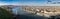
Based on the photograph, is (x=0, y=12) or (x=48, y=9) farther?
(x=48, y=9)

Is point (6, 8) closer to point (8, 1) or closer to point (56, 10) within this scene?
point (8, 1)

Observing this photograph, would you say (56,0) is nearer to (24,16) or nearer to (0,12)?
(24,16)

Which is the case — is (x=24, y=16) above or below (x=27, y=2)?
below

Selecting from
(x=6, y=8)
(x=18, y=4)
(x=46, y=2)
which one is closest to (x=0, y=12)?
(x=6, y=8)

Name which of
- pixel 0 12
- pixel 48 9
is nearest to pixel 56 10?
pixel 48 9

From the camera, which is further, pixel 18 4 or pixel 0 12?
pixel 18 4

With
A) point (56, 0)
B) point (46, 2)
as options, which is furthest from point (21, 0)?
point (56, 0)

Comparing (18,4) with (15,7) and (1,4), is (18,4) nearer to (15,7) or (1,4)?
(15,7)

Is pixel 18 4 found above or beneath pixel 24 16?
above
